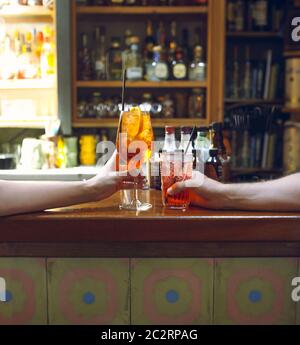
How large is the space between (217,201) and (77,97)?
→ 7.03 ft

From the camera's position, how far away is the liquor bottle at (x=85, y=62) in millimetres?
3240

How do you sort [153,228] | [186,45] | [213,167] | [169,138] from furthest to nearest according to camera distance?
[186,45] → [213,167] → [169,138] → [153,228]

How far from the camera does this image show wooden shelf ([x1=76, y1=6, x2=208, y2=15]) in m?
3.06

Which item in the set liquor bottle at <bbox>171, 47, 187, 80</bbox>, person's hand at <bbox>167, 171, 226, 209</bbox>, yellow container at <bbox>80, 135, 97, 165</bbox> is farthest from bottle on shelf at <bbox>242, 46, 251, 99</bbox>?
person's hand at <bbox>167, 171, 226, 209</bbox>

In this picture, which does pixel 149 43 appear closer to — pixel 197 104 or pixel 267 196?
pixel 197 104

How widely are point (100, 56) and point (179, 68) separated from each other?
51cm

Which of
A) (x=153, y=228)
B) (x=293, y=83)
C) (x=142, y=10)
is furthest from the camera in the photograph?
(x=293, y=83)

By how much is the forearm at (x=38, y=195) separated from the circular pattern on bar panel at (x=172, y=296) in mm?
277

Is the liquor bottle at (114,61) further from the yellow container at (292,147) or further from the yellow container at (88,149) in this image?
the yellow container at (292,147)

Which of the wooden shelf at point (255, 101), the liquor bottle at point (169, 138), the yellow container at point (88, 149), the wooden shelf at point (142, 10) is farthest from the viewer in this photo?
the wooden shelf at point (255, 101)

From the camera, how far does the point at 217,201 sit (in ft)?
4.39

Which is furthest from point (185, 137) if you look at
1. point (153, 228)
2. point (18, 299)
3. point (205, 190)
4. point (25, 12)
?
point (25, 12)

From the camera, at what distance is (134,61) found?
10.6ft

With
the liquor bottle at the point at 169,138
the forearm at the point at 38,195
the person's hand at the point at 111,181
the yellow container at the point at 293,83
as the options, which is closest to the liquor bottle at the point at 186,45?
the yellow container at the point at 293,83
